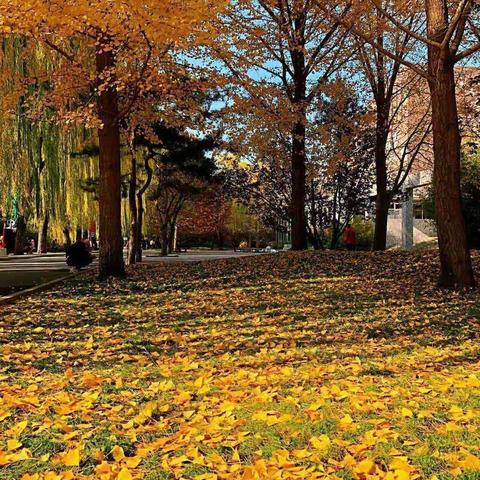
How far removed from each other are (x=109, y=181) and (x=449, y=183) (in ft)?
21.9

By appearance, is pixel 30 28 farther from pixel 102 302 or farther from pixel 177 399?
pixel 177 399

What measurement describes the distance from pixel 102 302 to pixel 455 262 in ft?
18.2

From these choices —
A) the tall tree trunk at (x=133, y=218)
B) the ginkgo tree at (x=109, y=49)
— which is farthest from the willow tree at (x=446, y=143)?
the tall tree trunk at (x=133, y=218)

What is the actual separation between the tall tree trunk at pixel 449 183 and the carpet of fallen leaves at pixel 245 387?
561 mm

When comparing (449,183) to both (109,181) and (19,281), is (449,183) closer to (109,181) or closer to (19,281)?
(109,181)

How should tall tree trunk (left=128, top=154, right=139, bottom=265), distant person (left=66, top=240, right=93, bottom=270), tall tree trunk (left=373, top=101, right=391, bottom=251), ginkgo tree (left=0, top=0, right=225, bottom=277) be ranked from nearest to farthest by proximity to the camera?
ginkgo tree (left=0, top=0, right=225, bottom=277) < distant person (left=66, top=240, right=93, bottom=270) < tall tree trunk (left=373, top=101, right=391, bottom=251) < tall tree trunk (left=128, top=154, right=139, bottom=265)

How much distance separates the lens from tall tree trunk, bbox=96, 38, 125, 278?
1279cm

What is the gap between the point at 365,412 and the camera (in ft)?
12.3

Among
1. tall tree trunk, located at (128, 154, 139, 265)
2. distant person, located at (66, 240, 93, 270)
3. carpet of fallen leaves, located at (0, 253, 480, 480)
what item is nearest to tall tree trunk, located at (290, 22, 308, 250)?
tall tree trunk, located at (128, 154, 139, 265)

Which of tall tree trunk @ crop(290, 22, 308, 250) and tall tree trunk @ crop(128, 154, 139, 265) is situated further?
tall tree trunk @ crop(128, 154, 139, 265)

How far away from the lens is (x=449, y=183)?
9.62 m

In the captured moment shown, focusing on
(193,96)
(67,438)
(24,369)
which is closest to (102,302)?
(24,369)

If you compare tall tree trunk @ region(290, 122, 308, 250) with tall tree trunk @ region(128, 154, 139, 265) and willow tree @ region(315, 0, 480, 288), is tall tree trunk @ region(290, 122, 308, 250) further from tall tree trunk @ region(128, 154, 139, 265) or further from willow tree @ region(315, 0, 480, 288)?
willow tree @ region(315, 0, 480, 288)

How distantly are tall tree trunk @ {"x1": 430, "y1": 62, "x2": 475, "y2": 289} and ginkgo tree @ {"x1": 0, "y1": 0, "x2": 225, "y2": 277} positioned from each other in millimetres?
3596
